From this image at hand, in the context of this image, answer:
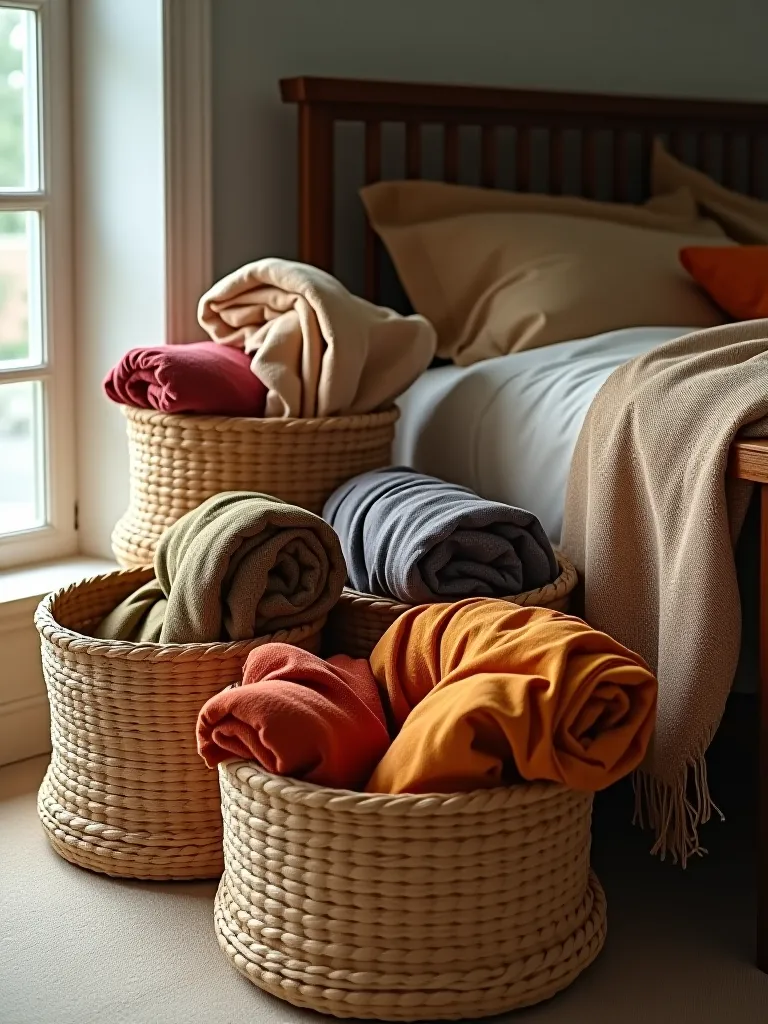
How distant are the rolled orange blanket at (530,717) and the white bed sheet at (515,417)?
0.50 m

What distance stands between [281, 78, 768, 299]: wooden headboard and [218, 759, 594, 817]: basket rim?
3.99ft

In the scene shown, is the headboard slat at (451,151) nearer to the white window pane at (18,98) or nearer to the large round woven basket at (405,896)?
the white window pane at (18,98)

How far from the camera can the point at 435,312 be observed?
2426 millimetres

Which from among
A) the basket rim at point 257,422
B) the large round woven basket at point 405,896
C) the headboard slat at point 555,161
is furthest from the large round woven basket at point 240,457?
the headboard slat at point 555,161

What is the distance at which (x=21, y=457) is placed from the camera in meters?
2.34

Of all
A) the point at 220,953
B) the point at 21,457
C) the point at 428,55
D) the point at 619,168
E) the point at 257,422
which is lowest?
the point at 220,953

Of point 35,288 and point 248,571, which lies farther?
point 35,288

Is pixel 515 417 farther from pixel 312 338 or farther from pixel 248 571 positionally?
pixel 248 571

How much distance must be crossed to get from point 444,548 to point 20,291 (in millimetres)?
1028

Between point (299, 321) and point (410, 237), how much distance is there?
1.78ft

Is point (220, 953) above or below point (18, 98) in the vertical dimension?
below

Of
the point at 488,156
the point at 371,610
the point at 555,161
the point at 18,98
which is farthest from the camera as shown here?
the point at 555,161

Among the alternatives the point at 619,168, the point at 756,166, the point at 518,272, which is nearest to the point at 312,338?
the point at 518,272

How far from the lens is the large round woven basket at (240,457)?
1.96m
